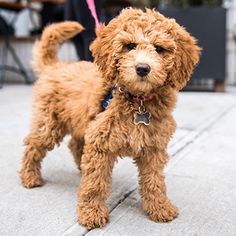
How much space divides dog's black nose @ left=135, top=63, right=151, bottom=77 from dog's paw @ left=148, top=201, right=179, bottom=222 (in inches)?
36.8

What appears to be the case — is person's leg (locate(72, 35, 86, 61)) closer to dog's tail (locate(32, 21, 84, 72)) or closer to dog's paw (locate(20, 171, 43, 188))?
dog's tail (locate(32, 21, 84, 72))

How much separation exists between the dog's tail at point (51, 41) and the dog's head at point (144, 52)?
37.6 inches

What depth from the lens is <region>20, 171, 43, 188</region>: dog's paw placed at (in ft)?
11.6

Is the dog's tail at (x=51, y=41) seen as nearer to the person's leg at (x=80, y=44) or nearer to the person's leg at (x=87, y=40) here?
the person's leg at (x=87, y=40)

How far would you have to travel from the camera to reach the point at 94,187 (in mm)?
2936

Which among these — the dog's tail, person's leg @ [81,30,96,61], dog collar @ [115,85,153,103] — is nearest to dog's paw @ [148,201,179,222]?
dog collar @ [115,85,153,103]

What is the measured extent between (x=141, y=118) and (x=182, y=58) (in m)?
0.43

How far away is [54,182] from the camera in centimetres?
371

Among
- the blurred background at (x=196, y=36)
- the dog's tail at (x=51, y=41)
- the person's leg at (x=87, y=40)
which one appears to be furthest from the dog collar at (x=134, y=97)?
the blurred background at (x=196, y=36)

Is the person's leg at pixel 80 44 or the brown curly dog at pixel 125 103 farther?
the person's leg at pixel 80 44

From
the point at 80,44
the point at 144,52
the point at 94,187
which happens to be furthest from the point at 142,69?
the point at 80,44

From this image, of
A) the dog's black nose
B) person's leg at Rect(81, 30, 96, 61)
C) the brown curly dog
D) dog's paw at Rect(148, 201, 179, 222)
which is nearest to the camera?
the dog's black nose

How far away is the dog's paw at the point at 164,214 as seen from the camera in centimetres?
301

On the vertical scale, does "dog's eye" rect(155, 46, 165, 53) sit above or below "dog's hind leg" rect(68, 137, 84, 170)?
above
